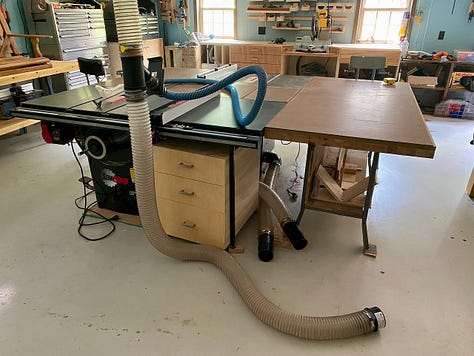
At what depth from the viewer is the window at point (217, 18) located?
603cm

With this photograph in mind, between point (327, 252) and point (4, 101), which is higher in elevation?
point (4, 101)

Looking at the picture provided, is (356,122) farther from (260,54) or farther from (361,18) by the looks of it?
(361,18)

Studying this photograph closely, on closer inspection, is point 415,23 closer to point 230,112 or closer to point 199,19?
point 199,19

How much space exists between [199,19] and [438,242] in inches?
216

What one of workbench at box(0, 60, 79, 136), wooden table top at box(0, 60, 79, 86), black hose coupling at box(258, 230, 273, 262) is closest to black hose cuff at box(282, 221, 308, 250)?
black hose coupling at box(258, 230, 273, 262)

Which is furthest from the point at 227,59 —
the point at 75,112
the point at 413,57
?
the point at 75,112

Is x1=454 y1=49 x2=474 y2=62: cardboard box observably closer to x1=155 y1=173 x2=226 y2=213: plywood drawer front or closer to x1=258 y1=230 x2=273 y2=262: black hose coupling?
x1=258 y1=230 x2=273 y2=262: black hose coupling

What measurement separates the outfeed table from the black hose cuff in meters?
0.15

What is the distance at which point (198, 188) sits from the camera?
199 centimetres

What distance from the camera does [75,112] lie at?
198 centimetres

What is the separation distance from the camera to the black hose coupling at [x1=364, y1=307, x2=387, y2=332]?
1588 millimetres

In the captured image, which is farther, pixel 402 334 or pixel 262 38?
pixel 262 38

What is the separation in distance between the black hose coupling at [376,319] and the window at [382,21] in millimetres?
4857

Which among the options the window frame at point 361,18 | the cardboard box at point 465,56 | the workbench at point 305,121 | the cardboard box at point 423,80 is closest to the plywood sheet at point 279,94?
the workbench at point 305,121
